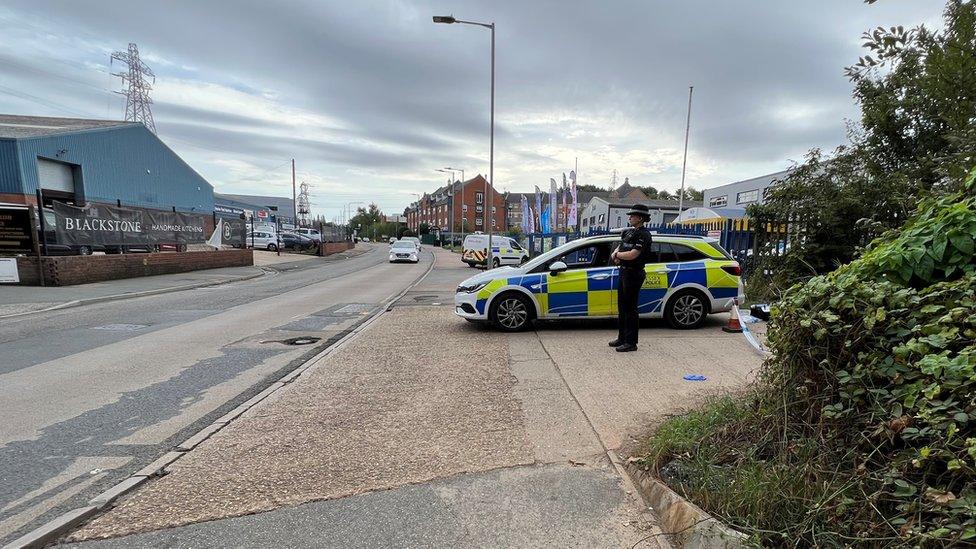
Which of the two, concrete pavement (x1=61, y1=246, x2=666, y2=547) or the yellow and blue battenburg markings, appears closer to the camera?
concrete pavement (x1=61, y1=246, x2=666, y2=547)

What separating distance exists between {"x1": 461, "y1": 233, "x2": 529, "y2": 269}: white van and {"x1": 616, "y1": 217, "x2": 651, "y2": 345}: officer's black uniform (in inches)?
683

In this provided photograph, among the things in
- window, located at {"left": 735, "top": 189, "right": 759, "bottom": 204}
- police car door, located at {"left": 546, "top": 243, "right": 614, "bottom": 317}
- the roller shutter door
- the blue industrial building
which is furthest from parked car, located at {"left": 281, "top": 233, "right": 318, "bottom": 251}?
police car door, located at {"left": 546, "top": 243, "right": 614, "bottom": 317}

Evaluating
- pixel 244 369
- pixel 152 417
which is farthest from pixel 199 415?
pixel 244 369

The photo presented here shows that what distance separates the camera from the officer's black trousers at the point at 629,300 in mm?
6043

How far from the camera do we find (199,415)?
14.2 ft

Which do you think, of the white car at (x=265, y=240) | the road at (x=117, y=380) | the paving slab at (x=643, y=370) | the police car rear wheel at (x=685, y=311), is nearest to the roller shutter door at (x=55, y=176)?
the white car at (x=265, y=240)

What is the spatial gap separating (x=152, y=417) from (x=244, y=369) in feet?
5.29

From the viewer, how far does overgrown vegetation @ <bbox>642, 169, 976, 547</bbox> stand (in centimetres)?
177

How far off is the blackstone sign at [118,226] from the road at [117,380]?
16.0 feet

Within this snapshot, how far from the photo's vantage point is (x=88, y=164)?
3188cm

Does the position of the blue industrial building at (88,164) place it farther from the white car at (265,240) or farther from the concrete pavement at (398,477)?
the concrete pavement at (398,477)

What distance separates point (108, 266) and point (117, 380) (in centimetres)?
A: 1259

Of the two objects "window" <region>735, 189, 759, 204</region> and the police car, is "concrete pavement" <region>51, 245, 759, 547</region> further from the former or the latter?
"window" <region>735, 189, 759, 204</region>

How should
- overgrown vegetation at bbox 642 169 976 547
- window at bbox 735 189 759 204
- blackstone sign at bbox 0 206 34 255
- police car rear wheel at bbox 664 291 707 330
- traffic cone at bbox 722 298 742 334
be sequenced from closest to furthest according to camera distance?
overgrown vegetation at bbox 642 169 976 547
traffic cone at bbox 722 298 742 334
police car rear wheel at bbox 664 291 707 330
blackstone sign at bbox 0 206 34 255
window at bbox 735 189 759 204
